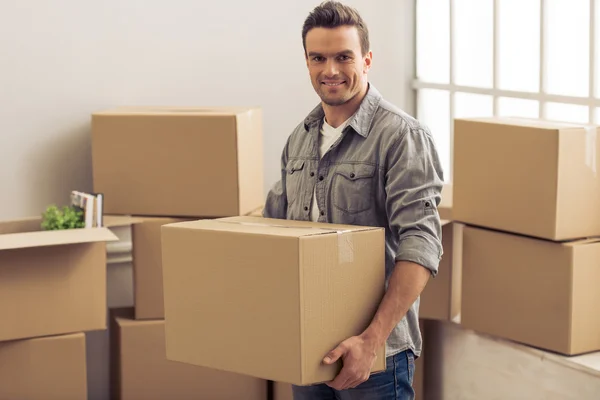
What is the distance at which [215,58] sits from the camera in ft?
10.6

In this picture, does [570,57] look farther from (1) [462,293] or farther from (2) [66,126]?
(2) [66,126]

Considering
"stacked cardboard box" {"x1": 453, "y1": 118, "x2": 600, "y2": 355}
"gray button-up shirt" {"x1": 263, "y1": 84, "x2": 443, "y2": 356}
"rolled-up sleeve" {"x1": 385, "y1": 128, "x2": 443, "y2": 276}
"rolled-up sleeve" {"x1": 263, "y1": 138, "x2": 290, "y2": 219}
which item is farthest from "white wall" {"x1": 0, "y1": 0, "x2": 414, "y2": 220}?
"rolled-up sleeve" {"x1": 385, "y1": 128, "x2": 443, "y2": 276}

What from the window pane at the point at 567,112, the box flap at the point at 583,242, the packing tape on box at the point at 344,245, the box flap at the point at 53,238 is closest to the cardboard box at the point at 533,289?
the box flap at the point at 583,242

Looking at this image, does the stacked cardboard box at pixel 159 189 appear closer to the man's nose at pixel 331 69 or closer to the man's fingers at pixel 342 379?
the man's nose at pixel 331 69

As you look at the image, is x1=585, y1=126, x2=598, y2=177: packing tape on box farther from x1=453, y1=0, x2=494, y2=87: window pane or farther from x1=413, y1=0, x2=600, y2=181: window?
x1=453, y1=0, x2=494, y2=87: window pane

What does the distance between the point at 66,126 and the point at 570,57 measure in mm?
1603

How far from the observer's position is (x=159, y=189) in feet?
9.39

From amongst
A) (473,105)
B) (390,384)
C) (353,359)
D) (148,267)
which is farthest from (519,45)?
(353,359)

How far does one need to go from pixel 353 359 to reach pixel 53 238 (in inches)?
47.8

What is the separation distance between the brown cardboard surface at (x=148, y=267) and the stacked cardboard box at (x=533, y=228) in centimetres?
94


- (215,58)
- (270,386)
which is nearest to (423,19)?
(215,58)

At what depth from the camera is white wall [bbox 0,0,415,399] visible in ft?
9.77

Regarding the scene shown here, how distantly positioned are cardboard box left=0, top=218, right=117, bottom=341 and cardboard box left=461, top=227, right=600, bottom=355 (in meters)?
1.00

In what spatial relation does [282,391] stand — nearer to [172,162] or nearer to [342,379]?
[172,162]
